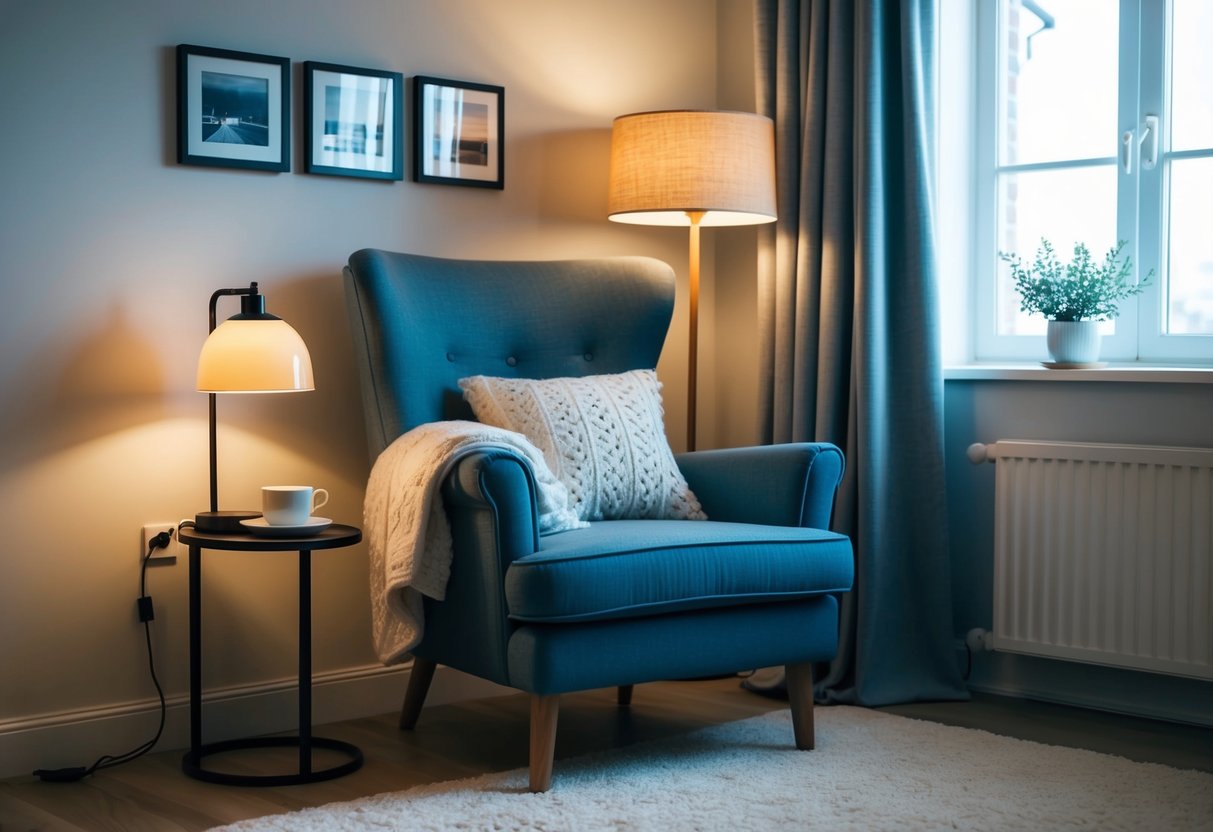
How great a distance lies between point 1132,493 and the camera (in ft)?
9.50

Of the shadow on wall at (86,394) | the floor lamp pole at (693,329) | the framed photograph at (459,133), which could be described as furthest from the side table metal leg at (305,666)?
the floor lamp pole at (693,329)

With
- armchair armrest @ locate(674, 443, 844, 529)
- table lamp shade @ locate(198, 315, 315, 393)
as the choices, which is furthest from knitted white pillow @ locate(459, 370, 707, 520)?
table lamp shade @ locate(198, 315, 315, 393)

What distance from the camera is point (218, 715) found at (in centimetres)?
278

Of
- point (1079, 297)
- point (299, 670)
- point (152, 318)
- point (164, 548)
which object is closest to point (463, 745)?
point (299, 670)

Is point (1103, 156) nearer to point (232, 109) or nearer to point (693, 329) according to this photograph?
point (693, 329)

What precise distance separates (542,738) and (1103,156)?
80.3 inches

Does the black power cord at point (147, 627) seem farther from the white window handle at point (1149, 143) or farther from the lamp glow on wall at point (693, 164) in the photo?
the white window handle at point (1149, 143)

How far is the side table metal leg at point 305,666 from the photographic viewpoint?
247 cm

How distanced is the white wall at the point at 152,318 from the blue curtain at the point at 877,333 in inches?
34.5

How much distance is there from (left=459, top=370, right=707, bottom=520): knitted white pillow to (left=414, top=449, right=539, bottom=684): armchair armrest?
37 cm

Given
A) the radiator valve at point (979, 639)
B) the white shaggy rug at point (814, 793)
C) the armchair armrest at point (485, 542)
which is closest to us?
the white shaggy rug at point (814, 793)

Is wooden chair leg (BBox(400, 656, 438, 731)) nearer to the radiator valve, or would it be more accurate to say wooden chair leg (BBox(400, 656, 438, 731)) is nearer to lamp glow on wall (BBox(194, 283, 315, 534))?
lamp glow on wall (BBox(194, 283, 315, 534))

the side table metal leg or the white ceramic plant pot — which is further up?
the white ceramic plant pot

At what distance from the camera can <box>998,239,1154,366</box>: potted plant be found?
3.06m
